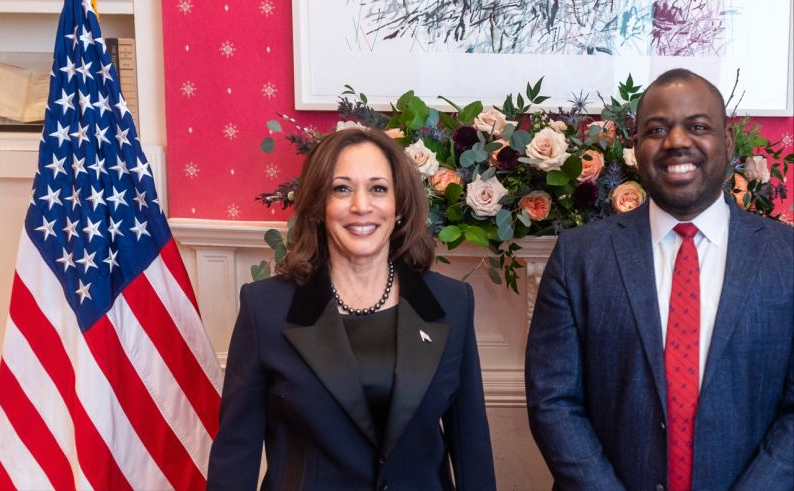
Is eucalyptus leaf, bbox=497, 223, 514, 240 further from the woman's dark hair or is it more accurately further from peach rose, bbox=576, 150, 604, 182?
the woman's dark hair

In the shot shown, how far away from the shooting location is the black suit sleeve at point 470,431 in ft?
5.83

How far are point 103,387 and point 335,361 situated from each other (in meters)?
0.97

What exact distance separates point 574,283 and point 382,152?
50cm

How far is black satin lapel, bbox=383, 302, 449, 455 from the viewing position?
1.61 meters

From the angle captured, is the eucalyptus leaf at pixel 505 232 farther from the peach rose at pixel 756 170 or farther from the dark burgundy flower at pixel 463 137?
the peach rose at pixel 756 170

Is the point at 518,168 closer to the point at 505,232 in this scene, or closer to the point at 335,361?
the point at 505,232

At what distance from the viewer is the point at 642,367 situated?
5.10 feet

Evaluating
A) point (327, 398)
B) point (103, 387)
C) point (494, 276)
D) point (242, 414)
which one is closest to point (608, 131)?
point (494, 276)

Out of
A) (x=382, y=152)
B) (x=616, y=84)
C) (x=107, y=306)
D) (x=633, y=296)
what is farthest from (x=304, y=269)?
(x=616, y=84)

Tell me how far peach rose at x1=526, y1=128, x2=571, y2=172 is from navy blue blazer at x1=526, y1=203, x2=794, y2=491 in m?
0.52

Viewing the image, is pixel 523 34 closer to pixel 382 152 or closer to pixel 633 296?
pixel 382 152

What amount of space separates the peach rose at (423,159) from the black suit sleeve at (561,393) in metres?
0.61

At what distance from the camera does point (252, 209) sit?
2.72m

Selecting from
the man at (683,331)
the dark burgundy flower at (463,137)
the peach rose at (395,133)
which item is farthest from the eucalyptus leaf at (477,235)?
the man at (683,331)
